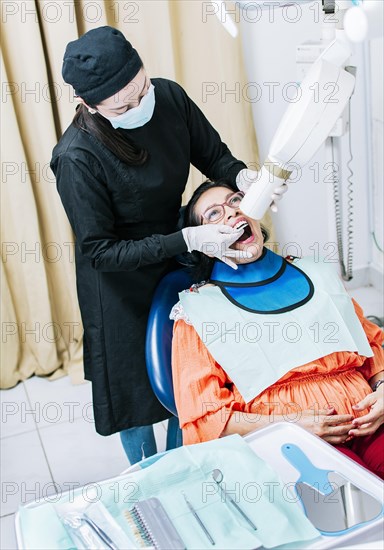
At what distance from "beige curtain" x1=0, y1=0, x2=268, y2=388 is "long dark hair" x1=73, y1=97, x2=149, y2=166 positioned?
953 millimetres

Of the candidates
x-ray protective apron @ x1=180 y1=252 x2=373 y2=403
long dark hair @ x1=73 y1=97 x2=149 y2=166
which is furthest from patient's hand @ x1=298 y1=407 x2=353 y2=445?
long dark hair @ x1=73 y1=97 x2=149 y2=166

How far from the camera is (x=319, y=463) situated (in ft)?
3.85

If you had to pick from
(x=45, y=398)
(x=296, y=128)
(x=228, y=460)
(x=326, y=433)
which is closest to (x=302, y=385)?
(x=326, y=433)

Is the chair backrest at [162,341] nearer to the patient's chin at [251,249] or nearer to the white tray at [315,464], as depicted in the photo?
the patient's chin at [251,249]

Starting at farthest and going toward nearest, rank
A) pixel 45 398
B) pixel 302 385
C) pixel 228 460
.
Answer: pixel 45 398 → pixel 302 385 → pixel 228 460

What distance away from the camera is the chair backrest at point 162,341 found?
61.4 inches

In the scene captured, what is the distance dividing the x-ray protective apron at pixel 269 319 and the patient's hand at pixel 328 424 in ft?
0.41

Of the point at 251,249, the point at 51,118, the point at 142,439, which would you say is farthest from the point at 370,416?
the point at 51,118

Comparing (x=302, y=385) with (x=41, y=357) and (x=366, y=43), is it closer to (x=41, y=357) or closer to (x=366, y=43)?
(x=41, y=357)

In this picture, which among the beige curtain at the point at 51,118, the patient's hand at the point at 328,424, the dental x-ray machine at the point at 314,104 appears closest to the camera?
the dental x-ray machine at the point at 314,104

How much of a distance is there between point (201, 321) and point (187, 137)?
504 millimetres

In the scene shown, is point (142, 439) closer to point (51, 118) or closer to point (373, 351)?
point (373, 351)

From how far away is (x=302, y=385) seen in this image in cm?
157

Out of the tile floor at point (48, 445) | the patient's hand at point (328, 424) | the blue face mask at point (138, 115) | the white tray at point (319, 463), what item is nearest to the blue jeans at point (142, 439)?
the tile floor at point (48, 445)
